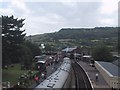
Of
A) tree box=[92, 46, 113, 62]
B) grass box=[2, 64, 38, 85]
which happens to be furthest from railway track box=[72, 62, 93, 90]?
tree box=[92, 46, 113, 62]

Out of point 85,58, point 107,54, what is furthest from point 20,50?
point 85,58

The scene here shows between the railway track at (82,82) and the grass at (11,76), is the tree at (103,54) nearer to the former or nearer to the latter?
the railway track at (82,82)

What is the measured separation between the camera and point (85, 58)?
300 ft

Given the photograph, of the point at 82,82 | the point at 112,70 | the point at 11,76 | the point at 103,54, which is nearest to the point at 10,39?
the point at 11,76

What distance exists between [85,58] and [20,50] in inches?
1974

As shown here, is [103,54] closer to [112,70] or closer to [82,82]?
[112,70]

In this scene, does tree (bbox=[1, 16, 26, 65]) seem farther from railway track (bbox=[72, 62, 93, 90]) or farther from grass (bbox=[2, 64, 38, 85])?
railway track (bbox=[72, 62, 93, 90])

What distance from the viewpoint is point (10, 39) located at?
139ft

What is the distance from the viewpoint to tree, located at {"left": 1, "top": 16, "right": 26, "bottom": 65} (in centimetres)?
3962

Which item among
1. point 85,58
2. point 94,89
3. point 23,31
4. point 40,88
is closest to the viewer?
point 40,88

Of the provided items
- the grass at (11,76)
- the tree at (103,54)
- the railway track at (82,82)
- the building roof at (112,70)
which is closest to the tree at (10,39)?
the grass at (11,76)

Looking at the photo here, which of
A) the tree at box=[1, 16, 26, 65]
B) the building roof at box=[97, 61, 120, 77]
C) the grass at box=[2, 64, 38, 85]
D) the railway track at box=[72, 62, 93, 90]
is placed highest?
the tree at box=[1, 16, 26, 65]

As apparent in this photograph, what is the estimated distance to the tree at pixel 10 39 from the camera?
39.6 metres

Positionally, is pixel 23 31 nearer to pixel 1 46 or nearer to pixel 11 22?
pixel 11 22
